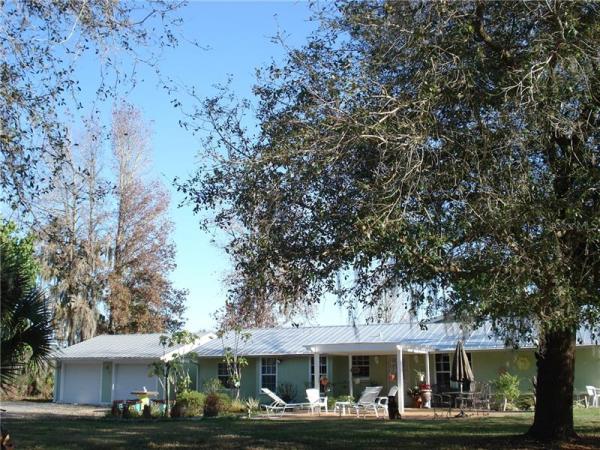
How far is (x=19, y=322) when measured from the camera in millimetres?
10258

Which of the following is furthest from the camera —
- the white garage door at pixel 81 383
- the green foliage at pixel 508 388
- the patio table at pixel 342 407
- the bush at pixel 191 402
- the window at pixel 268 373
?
the white garage door at pixel 81 383

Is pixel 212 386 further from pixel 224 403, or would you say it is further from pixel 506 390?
pixel 506 390

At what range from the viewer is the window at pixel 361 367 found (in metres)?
29.9

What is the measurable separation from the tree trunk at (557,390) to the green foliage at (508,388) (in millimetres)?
11616

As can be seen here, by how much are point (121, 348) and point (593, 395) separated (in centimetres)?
2112

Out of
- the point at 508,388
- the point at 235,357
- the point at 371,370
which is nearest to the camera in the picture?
the point at 508,388

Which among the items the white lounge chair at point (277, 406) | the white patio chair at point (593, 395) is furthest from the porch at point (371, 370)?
the white patio chair at point (593, 395)

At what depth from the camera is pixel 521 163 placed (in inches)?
383

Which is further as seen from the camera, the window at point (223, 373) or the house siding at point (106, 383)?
the house siding at point (106, 383)

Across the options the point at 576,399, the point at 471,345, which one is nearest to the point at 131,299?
the point at 471,345

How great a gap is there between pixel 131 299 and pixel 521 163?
37400mm

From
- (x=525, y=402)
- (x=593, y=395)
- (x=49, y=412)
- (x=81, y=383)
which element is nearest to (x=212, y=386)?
(x=49, y=412)

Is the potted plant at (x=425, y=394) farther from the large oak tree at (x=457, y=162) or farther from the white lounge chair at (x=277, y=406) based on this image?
the large oak tree at (x=457, y=162)

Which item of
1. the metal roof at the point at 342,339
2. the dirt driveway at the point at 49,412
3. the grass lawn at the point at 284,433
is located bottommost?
the dirt driveway at the point at 49,412
